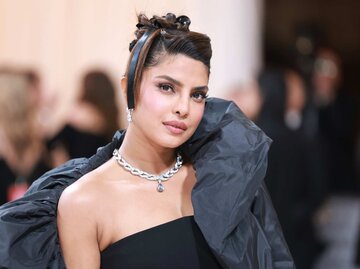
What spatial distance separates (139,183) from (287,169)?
2.42 m

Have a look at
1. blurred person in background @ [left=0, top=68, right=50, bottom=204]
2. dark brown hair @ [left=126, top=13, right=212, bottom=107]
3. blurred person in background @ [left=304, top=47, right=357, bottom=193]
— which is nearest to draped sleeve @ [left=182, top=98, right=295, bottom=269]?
dark brown hair @ [left=126, top=13, right=212, bottom=107]

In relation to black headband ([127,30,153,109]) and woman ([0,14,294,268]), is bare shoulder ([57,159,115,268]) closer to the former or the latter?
woman ([0,14,294,268])

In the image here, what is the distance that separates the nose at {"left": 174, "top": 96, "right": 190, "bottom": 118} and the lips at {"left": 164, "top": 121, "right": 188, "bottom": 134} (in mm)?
20

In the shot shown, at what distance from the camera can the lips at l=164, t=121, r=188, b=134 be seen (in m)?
2.42

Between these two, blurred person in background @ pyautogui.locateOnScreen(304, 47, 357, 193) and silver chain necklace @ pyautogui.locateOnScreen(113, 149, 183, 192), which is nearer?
silver chain necklace @ pyautogui.locateOnScreen(113, 149, 183, 192)

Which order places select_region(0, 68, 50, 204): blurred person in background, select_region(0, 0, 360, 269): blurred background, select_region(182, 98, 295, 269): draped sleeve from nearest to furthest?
select_region(182, 98, 295, 269): draped sleeve
select_region(0, 68, 50, 204): blurred person in background
select_region(0, 0, 360, 269): blurred background

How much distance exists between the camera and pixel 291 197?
16.4ft

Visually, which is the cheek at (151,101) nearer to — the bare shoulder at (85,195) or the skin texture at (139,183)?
the skin texture at (139,183)

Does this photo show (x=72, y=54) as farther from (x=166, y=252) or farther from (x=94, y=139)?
(x=166, y=252)

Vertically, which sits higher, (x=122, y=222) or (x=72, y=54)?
(x=122, y=222)

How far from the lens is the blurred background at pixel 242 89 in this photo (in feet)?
15.8

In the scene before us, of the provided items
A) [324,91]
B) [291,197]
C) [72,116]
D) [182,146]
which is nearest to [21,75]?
[72,116]

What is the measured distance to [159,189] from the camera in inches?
99.1

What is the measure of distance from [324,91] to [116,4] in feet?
9.04
